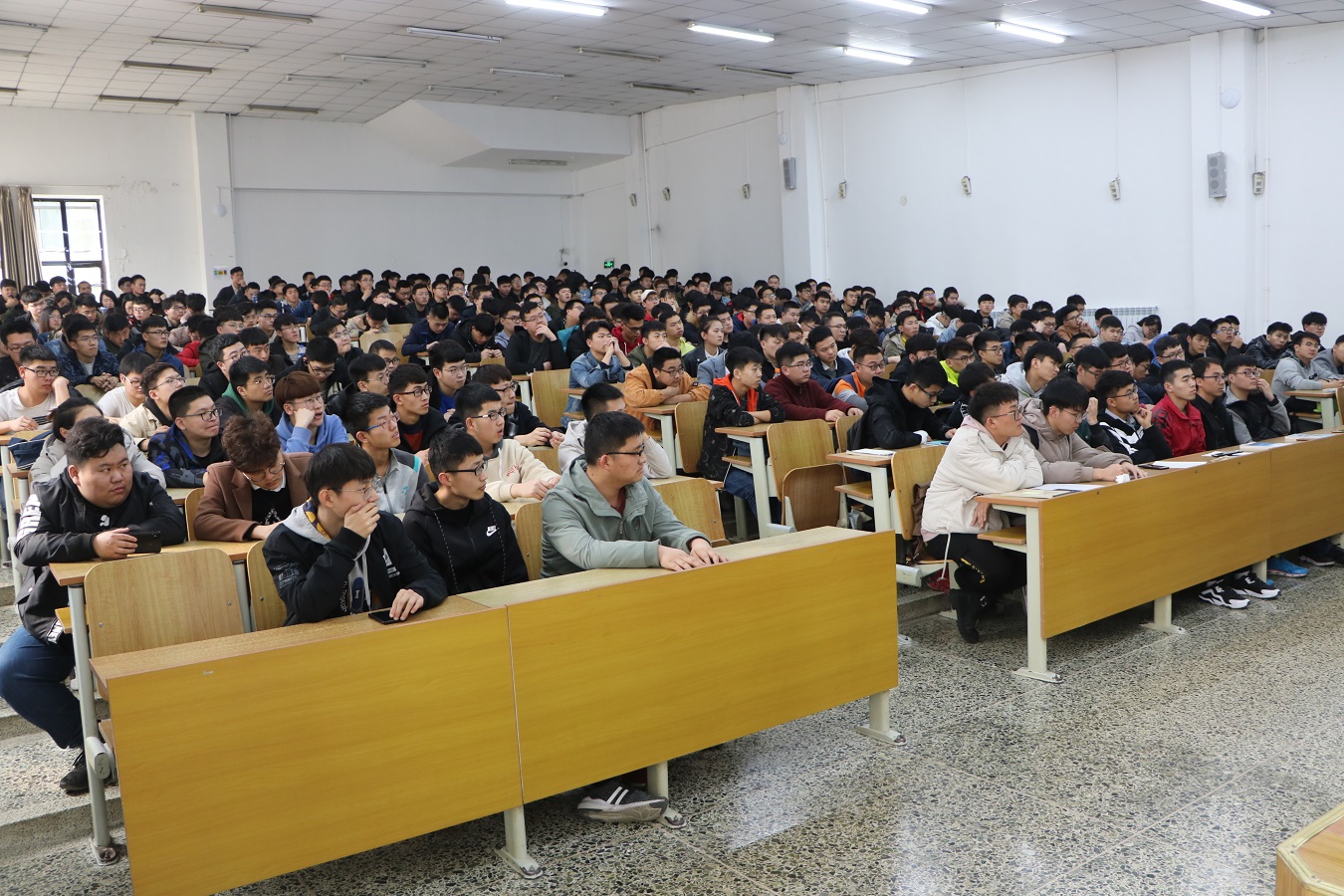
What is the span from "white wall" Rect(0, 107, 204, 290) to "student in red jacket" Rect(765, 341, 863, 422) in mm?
10954

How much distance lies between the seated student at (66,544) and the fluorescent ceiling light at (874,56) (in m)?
9.57

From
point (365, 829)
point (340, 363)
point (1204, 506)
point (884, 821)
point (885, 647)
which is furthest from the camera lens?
point (340, 363)

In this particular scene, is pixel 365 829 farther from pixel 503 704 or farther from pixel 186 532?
pixel 186 532

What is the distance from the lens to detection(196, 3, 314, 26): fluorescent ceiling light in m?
9.00

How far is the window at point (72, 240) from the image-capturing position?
44.3 feet

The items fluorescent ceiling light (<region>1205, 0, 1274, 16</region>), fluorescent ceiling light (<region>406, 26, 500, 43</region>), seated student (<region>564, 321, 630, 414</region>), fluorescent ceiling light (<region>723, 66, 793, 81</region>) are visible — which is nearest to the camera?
seated student (<region>564, 321, 630, 414</region>)

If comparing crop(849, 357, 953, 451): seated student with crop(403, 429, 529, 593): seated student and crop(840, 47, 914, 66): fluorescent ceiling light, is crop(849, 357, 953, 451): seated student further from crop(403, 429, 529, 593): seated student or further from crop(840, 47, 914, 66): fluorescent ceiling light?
crop(840, 47, 914, 66): fluorescent ceiling light

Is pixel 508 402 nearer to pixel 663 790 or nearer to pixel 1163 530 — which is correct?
pixel 663 790

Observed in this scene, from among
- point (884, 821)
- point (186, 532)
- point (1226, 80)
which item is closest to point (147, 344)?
point (186, 532)

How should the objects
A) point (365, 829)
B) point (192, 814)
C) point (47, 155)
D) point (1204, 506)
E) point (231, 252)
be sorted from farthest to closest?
point (231, 252) < point (47, 155) < point (1204, 506) < point (365, 829) < point (192, 814)

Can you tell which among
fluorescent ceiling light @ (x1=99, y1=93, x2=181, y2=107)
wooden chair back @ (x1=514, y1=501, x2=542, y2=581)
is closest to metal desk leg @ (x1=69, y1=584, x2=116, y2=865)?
wooden chair back @ (x1=514, y1=501, x2=542, y2=581)

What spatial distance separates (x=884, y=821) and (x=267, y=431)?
2.34 m

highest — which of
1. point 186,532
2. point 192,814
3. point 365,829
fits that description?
point 186,532

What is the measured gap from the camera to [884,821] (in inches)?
116
